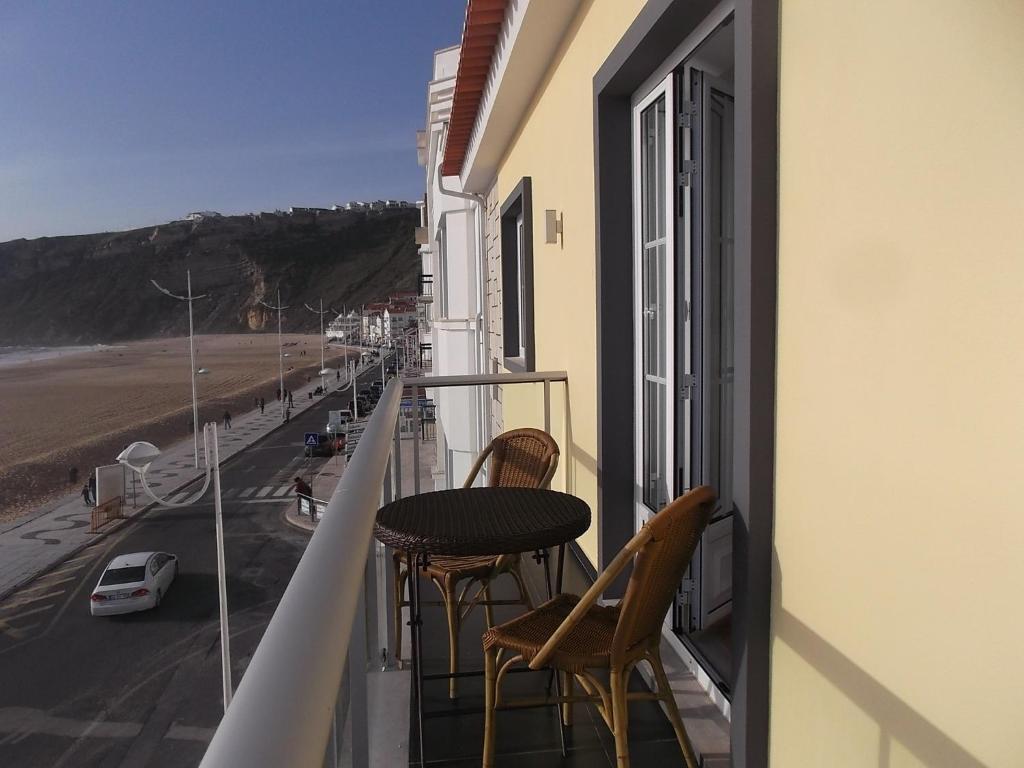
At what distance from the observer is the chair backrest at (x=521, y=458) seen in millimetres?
2713

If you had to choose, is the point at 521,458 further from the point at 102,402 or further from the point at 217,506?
the point at 102,402

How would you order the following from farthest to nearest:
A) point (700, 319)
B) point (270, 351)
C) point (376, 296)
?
point (376, 296) < point (270, 351) < point (700, 319)

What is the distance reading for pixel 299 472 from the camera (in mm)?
24844

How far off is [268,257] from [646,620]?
99.4m

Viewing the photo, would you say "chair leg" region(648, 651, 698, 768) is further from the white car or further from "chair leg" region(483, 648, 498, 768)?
the white car

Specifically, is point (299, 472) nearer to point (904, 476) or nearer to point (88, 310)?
point (904, 476)

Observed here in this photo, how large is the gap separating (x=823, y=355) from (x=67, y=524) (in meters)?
24.5

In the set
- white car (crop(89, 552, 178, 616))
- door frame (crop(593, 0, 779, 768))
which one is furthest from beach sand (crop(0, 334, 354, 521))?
door frame (crop(593, 0, 779, 768))

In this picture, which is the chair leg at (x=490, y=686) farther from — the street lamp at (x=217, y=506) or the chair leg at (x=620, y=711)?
the street lamp at (x=217, y=506)

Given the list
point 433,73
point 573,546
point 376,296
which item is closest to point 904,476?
point 573,546

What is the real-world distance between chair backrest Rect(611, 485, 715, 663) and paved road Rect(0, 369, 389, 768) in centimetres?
758

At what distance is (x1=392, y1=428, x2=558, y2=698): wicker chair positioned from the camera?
7.73ft

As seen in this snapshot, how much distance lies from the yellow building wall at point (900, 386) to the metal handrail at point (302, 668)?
0.73 metres

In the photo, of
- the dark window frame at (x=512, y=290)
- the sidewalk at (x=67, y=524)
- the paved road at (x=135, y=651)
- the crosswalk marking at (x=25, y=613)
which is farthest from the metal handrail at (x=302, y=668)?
the sidewalk at (x=67, y=524)
